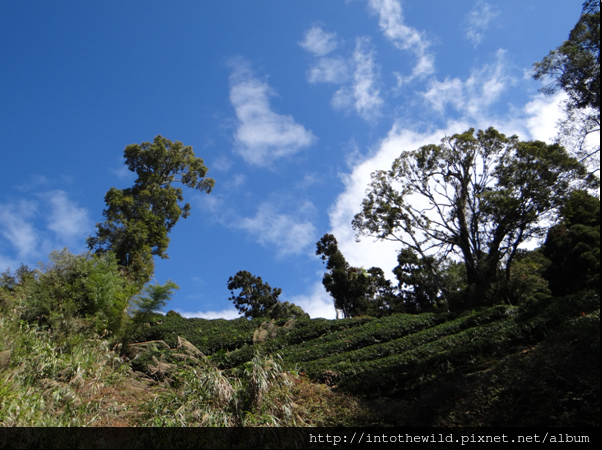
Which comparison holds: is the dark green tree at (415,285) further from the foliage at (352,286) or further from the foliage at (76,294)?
the foliage at (76,294)

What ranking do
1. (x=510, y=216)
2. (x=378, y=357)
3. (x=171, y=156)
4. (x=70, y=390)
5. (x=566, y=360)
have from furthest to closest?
1. (x=171, y=156)
2. (x=510, y=216)
3. (x=378, y=357)
4. (x=70, y=390)
5. (x=566, y=360)

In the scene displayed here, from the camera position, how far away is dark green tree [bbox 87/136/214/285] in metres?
22.3

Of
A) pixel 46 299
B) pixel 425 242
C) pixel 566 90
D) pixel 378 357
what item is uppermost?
pixel 566 90

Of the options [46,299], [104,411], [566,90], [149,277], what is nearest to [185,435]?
[104,411]

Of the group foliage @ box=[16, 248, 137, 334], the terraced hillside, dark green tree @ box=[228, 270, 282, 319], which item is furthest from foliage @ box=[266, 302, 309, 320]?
foliage @ box=[16, 248, 137, 334]

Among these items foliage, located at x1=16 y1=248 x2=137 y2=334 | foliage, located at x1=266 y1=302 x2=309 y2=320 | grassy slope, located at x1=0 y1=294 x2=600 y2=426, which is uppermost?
foliage, located at x1=266 y1=302 x2=309 y2=320

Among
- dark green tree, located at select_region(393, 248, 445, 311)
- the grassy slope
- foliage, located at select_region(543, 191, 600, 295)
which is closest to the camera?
the grassy slope

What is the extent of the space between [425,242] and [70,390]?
20.4 metres

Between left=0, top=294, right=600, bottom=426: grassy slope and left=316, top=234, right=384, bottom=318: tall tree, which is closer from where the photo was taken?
left=0, top=294, right=600, bottom=426: grassy slope

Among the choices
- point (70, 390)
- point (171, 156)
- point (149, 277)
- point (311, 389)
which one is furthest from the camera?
point (171, 156)

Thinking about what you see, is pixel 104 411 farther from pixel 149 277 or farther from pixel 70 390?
pixel 149 277

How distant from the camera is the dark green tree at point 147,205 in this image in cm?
2227

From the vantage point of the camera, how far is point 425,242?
22891 mm

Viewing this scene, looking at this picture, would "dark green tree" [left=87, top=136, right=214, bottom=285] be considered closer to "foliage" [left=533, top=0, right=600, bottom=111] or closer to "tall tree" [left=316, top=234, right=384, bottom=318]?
"tall tree" [left=316, top=234, right=384, bottom=318]
